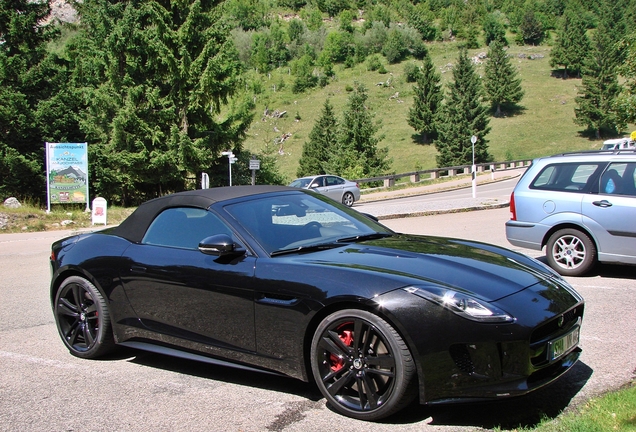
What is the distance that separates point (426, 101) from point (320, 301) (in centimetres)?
8848

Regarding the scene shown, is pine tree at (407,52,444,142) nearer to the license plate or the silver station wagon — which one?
the silver station wagon

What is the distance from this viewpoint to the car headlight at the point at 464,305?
335 cm

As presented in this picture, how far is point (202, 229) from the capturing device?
15.2ft

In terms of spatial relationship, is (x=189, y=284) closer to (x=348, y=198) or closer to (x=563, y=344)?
(x=563, y=344)

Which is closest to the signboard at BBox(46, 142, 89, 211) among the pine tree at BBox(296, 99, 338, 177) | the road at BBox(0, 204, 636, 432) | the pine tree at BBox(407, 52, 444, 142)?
the road at BBox(0, 204, 636, 432)

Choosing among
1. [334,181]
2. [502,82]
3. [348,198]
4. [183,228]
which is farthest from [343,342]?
[502,82]

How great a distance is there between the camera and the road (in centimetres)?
364

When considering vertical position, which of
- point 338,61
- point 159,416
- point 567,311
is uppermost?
point 338,61

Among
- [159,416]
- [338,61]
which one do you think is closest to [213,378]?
[159,416]

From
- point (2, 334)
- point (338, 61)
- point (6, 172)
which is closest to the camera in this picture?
point (2, 334)

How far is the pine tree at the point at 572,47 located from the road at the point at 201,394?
115813 millimetres

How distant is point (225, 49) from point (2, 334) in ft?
97.5

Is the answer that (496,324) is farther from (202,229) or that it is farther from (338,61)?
(338,61)

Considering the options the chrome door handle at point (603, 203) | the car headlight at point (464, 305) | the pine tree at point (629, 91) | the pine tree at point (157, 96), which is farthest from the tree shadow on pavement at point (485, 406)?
the pine tree at point (629, 91)
